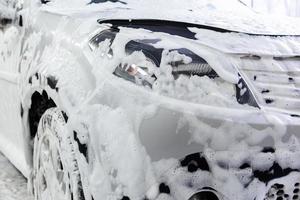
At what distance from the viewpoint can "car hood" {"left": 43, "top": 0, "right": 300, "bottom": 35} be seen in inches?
93.9

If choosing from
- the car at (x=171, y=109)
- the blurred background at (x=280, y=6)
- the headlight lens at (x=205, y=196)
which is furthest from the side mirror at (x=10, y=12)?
Answer: the blurred background at (x=280, y=6)

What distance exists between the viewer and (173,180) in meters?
1.79

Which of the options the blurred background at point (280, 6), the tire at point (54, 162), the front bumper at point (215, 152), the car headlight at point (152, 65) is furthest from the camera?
the blurred background at point (280, 6)

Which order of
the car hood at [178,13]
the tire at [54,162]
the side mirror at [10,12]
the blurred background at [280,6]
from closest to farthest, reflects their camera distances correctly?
1. the tire at [54,162]
2. the car hood at [178,13]
3. the side mirror at [10,12]
4. the blurred background at [280,6]

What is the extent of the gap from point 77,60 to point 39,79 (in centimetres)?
33

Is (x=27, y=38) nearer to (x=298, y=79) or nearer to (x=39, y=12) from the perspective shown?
(x=39, y=12)

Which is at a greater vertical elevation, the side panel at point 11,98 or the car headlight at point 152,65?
the car headlight at point 152,65

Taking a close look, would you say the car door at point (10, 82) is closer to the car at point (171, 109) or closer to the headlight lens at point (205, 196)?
the car at point (171, 109)

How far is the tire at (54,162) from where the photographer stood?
206 centimetres

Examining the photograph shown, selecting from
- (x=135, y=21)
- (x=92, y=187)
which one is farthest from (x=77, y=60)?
(x=92, y=187)

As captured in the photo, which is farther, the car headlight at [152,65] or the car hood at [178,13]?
the car hood at [178,13]

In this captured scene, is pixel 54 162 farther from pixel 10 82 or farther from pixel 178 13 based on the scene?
pixel 178 13

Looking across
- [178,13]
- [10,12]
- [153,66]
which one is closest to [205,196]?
[153,66]

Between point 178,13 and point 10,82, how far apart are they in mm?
1106
